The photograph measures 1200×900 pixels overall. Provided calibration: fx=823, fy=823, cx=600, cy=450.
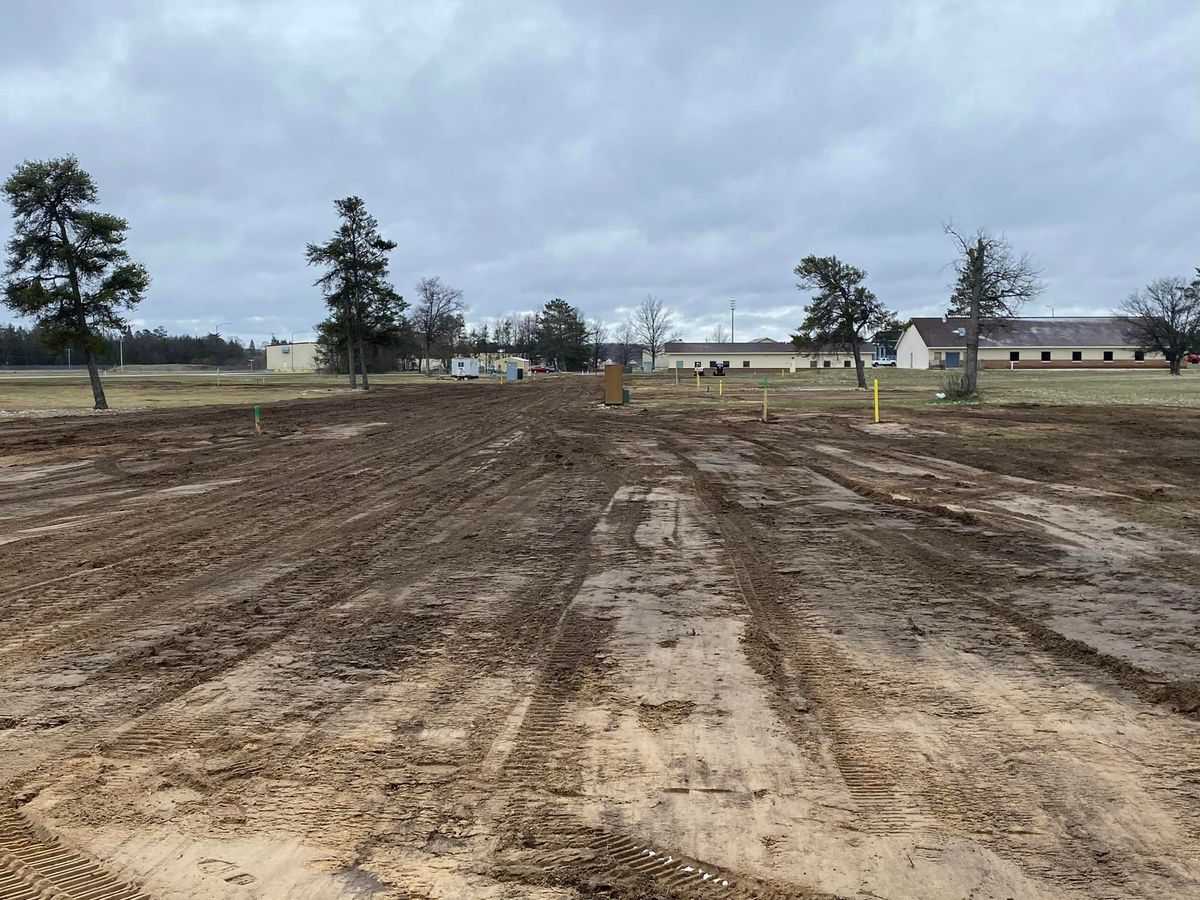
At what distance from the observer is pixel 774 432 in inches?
852

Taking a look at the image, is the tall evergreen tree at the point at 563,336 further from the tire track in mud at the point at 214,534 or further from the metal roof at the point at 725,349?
the tire track in mud at the point at 214,534

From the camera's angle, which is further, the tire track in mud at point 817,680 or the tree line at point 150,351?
the tree line at point 150,351

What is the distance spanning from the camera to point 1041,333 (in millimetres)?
93438

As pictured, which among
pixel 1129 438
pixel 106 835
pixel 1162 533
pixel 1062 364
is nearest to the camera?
pixel 106 835

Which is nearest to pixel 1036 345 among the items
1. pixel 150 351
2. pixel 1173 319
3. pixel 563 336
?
pixel 1173 319

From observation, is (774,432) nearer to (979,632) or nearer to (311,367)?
(979,632)

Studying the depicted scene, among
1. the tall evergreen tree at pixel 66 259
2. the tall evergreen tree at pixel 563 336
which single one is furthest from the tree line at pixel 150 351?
the tall evergreen tree at pixel 66 259

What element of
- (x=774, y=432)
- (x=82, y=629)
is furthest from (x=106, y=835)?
(x=774, y=432)

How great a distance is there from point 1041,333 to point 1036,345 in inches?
122

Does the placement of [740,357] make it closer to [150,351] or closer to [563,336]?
[563,336]

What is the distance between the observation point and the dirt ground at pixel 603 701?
306 cm

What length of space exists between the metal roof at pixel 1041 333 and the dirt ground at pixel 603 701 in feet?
287

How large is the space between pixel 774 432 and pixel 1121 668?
1688 centimetres

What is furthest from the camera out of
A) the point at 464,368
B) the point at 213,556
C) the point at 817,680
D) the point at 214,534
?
the point at 464,368
